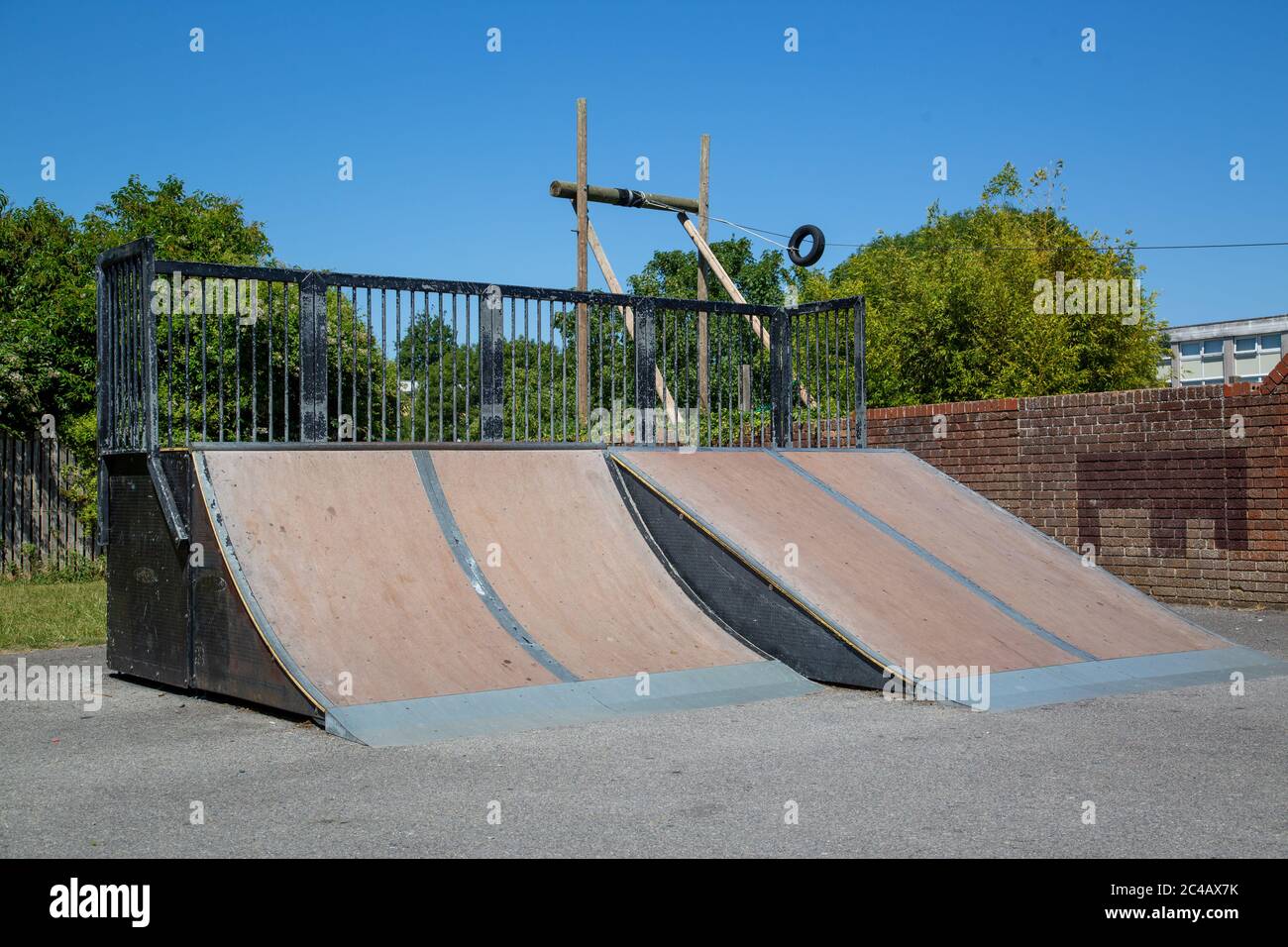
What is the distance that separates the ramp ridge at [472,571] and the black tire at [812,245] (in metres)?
7.99

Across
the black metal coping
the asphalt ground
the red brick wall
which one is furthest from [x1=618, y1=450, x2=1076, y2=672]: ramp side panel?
the red brick wall

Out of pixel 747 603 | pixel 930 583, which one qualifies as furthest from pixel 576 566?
pixel 930 583

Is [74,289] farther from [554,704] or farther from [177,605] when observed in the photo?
[554,704]

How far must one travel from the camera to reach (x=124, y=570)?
26.3ft

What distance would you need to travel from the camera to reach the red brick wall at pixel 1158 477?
1152 centimetres

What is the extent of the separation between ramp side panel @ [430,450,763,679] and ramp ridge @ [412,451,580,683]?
0.16ft

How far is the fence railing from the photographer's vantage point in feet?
54.2

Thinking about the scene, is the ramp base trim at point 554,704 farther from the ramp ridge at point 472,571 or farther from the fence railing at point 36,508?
the fence railing at point 36,508

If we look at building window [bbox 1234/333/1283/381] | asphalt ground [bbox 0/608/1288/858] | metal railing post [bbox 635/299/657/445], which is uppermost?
building window [bbox 1234/333/1283/381]

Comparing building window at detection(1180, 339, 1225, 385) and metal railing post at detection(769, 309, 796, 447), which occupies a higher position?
building window at detection(1180, 339, 1225, 385)

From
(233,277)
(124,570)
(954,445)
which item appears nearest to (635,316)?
(233,277)

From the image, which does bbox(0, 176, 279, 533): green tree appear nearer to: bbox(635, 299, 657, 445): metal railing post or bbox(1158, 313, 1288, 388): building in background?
bbox(635, 299, 657, 445): metal railing post
